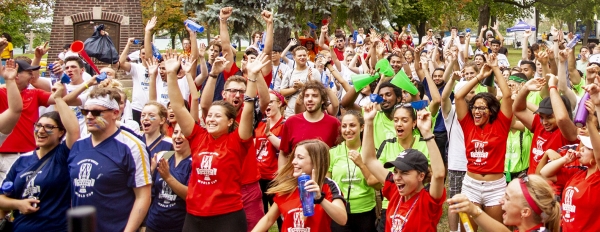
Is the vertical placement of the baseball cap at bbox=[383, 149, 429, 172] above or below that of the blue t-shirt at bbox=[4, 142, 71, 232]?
above

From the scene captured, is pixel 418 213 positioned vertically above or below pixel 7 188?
below

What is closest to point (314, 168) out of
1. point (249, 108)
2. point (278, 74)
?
point (249, 108)

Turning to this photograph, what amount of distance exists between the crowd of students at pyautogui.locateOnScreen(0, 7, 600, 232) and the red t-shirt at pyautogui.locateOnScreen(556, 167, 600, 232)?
1cm

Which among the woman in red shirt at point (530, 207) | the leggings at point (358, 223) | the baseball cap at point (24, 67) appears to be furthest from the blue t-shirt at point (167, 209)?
the woman in red shirt at point (530, 207)

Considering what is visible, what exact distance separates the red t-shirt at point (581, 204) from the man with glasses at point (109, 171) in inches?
122

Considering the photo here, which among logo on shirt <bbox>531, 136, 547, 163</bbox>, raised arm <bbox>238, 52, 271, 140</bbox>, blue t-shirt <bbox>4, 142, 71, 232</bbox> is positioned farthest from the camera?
logo on shirt <bbox>531, 136, 547, 163</bbox>

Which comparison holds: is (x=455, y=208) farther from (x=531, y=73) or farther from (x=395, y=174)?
(x=531, y=73)

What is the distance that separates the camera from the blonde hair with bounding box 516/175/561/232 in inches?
165

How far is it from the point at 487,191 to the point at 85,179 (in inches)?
148

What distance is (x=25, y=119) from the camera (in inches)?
290

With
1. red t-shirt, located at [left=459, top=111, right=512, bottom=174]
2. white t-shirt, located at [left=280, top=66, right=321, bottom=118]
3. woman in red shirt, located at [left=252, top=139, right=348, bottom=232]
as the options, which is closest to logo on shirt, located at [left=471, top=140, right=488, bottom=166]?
red t-shirt, located at [left=459, top=111, right=512, bottom=174]

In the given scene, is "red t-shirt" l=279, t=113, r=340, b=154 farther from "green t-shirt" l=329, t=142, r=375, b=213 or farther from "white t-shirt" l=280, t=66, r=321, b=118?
"white t-shirt" l=280, t=66, r=321, b=118

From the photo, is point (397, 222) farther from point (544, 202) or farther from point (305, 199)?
point (544, 202)

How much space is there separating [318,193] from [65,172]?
1.98 m
